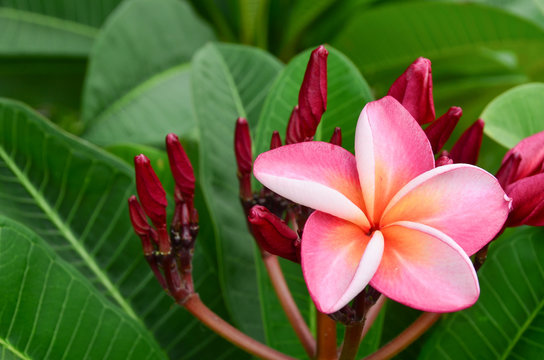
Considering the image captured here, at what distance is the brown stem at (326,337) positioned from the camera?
557 mm

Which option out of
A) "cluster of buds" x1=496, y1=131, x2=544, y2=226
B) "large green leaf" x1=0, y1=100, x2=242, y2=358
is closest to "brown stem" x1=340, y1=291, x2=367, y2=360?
"cluster of buds" x1=496, y1=131, x2=544, y2=226

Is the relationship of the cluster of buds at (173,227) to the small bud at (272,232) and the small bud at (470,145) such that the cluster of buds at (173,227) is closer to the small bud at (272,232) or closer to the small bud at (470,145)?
the small bud at (272,232)

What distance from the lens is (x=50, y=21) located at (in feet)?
4.28

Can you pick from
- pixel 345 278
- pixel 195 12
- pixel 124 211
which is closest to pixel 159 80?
pixel 195 12

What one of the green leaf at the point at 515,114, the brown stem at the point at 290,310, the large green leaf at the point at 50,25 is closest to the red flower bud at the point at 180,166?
the brown stem at the point at 290,310

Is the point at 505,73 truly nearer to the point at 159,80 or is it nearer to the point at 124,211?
the point at 159,80

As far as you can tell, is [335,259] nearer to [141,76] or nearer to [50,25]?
[141,76]

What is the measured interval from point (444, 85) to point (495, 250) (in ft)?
2.30

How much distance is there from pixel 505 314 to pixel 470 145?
0.20 m

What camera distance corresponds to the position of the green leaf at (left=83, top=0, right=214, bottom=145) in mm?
1096

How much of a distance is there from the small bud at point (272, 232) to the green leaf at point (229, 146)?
25cm

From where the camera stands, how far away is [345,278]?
429mm

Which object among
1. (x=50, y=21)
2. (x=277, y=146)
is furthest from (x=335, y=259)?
(x=50, y=21)

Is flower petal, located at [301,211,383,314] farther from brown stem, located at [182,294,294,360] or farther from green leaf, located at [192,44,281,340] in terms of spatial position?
green leaf, located at [192,44,281,340]
